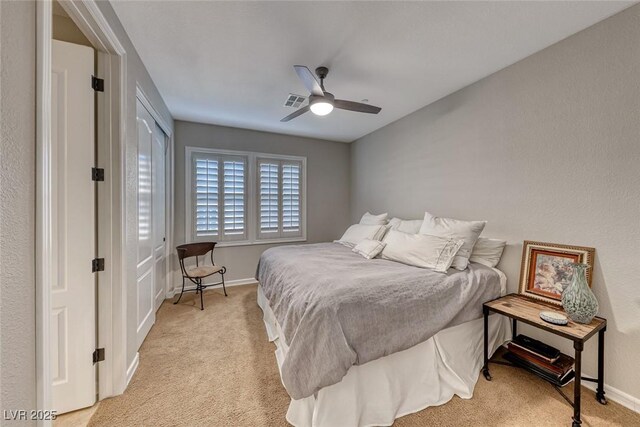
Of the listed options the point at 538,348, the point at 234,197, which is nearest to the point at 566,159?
the point at 538,348

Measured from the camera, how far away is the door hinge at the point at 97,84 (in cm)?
172

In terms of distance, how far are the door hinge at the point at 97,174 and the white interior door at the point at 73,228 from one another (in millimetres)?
24

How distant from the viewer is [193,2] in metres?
1.67

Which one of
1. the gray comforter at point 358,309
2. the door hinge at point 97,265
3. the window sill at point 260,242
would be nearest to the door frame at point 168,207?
the window sill at point 260,242

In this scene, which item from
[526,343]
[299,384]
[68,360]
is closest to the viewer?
[299,384]

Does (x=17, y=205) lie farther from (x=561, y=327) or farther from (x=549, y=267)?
(x=549, y=267)

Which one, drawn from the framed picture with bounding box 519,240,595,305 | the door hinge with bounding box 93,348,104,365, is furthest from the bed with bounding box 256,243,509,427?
the door hinge with bounding box 93,348,104,365

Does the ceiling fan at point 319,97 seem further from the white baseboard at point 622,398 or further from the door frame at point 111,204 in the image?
the white baseboard at point 622,398

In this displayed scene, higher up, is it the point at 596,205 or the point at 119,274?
the point at 596,205

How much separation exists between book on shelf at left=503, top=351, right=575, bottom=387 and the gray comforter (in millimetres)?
466

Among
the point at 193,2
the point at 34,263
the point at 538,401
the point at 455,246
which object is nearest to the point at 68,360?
the point at 34,263

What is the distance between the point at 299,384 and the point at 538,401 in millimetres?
1702

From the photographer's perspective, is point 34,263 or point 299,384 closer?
point 34,263

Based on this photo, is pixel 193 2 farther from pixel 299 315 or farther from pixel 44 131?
pixel 299 315
